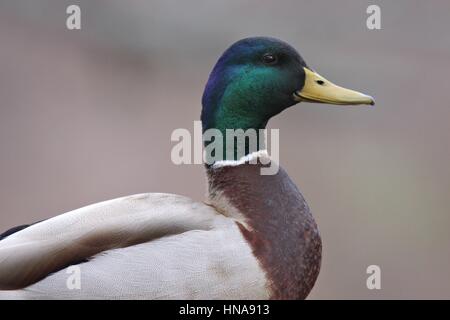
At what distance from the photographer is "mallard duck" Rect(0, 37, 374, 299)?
6.98 ft

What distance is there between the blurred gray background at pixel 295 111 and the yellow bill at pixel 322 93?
1873mm

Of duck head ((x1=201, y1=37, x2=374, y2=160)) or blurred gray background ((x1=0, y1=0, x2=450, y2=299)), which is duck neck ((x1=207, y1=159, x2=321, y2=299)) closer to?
duck head ((x1=201, y1=37, x2=374, y2=160))

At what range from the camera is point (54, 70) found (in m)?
6.39

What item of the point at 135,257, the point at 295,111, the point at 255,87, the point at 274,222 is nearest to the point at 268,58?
the point at 255,87

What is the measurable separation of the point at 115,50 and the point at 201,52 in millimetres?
593

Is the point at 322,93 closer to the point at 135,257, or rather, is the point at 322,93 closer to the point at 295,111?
the point at 135,257

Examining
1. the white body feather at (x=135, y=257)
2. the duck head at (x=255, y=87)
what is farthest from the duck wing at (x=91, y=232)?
the duck head at (x=255, y=87)

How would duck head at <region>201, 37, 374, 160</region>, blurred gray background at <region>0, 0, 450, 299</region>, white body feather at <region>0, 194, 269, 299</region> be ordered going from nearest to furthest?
white body feather at <region>0, 194, 269, 299</region>
duck head at <region>201, 37, 374, 160</region>
blurred gray background at <region>0, 0, 450, 299</region>

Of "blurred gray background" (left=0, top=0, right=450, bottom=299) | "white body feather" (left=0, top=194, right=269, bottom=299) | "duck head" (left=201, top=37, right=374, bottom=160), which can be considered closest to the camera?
"white body feather" (left=0, top=194, right=269, bottom=299)

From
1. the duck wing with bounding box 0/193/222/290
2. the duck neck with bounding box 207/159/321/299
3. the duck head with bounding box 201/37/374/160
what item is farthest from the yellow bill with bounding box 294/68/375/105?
the duck wing with bounding box 0/193/222/290

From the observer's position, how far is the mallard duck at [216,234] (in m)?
2.13

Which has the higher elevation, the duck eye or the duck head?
the duck eye

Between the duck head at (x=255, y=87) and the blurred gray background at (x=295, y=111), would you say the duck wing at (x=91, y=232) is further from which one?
the blurred gray background at (x=295, y=111)

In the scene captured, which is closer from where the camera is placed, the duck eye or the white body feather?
the white body feather
